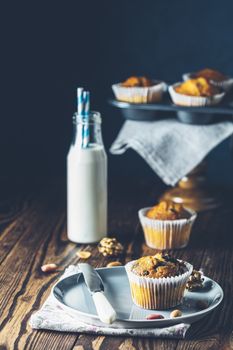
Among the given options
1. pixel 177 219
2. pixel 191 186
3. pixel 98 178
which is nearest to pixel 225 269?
pixel 177 219

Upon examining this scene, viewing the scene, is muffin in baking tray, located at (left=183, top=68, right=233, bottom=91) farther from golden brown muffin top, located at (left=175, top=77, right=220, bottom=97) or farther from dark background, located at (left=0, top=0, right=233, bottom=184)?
dark background, located at (left=0, top=0, right=233, bottom=184)

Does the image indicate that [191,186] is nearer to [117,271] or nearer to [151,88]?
[151,88]

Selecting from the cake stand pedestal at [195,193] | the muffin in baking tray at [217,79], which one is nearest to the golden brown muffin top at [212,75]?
the muffin in baking tray at [217,79]

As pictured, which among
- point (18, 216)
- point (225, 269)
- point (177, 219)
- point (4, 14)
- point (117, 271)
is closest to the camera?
point (117, 271)

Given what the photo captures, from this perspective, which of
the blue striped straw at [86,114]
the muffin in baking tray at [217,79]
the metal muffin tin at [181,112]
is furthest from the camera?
the muffin in baking tray at [217,79]

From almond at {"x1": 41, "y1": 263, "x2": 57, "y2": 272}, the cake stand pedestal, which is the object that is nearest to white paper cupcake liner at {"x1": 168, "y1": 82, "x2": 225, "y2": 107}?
the cake stand pedestal

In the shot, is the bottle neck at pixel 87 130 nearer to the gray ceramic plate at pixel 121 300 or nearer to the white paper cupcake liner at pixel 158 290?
the gray ceramic plate at pixel 121 300

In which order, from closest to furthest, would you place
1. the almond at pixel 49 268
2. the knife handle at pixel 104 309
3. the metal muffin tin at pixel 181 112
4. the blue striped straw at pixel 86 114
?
the knife handle at pixel 104 309 → the almond at pixel 49 268 → the blue striped straw at pixel 86 114 → the metal muffin tin at pixel 181 112

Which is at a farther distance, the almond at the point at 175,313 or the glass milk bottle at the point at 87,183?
the glass milk bottle at the point at 87,183
